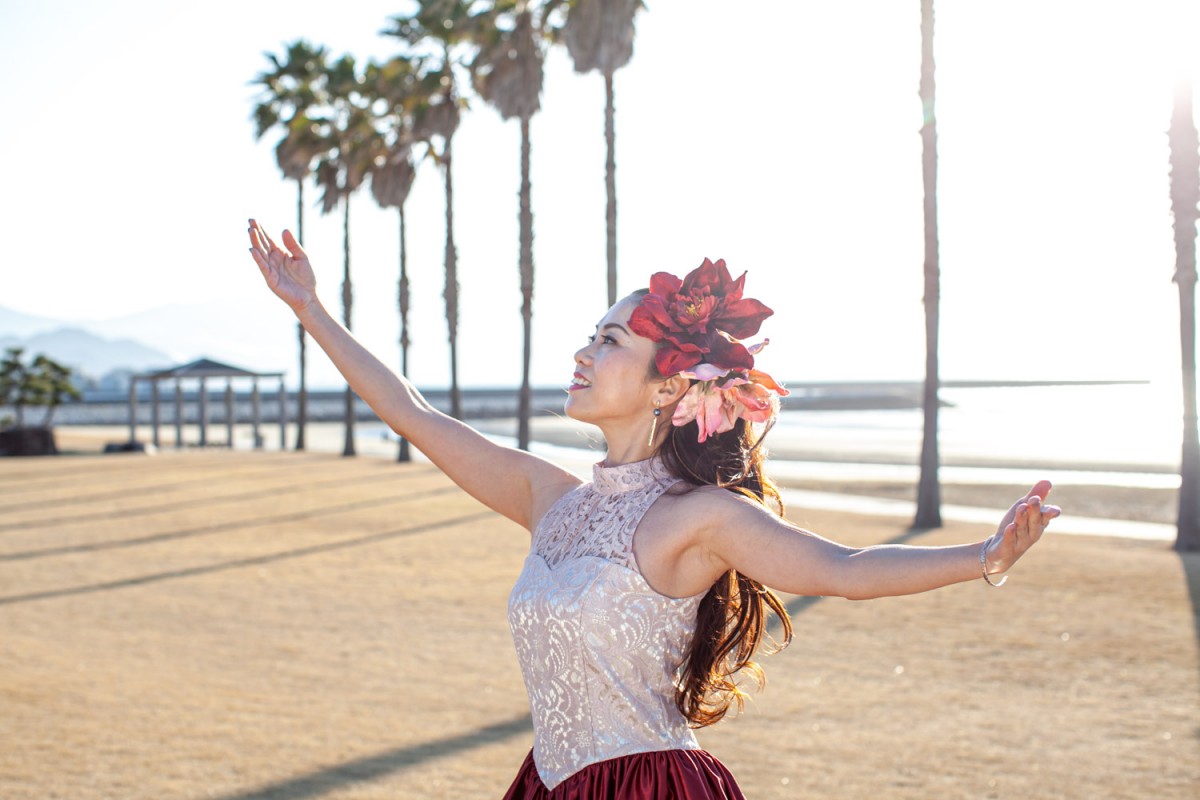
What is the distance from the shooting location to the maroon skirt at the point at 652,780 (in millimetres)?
2340

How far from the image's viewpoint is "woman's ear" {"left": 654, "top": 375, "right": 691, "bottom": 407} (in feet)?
8.49

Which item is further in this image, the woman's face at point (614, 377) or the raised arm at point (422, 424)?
the raised arm at point (422, 424)

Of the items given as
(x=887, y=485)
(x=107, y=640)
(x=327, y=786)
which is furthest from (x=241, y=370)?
(x=327, y=786)

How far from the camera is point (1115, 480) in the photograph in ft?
90.0

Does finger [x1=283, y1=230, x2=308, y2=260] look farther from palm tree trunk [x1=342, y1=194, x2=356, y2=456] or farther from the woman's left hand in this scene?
palm tree trunk [x1=342, y1=194, x2=356, y2=456]

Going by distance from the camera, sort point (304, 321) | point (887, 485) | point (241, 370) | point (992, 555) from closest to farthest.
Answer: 1. point (992, 555)
2. point (304, 321)
3. point (887, 485)
4. point (241, 370)

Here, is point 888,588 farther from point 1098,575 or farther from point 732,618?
point 1098,575

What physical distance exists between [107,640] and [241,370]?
30093 mm

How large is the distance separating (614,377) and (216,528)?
15789 mm

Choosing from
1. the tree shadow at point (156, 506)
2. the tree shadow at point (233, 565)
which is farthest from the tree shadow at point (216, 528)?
the tree shadow at point (233, 565)

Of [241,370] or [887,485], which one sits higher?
[241,370]

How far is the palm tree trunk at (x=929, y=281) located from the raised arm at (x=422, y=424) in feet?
47.3

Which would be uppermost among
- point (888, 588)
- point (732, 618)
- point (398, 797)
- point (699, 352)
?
point (699, 352)

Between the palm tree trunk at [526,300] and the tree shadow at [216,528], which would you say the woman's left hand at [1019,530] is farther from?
the palm tree trunk at [526,300]
